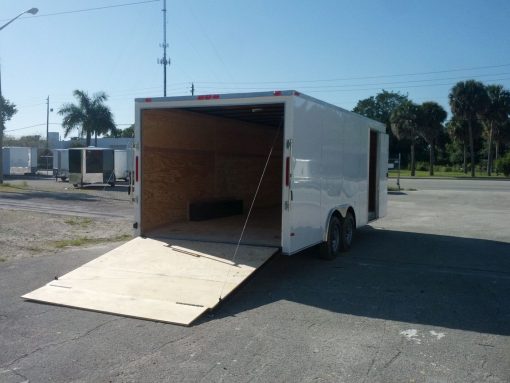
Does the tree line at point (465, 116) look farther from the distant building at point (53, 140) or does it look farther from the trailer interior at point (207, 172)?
the distant building at point (53, 140)

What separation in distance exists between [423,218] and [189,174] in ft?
30.2

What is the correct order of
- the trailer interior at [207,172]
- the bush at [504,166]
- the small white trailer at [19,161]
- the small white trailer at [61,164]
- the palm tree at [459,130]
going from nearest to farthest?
the trailer interior at [207,172] < the small white trailer at [61,164] < the small white trailer at [19,161] < the palm tree at [459,130] < the bush at [504,166]

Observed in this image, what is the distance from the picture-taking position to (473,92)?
57.3 meters

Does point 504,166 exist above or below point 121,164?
above

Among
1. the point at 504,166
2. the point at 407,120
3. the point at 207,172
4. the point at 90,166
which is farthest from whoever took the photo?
the point at 504,166

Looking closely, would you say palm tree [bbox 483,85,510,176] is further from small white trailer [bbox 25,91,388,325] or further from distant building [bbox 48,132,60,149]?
distant building [bbox 48,132,60,149]

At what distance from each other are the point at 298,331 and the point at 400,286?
102 inches

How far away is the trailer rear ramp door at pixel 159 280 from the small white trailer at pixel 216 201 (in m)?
0.02

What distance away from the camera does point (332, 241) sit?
932 centimetres

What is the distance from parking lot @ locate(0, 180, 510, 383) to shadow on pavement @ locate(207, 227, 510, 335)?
23 mm

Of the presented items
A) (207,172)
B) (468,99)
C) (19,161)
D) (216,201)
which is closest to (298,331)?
(216,201)

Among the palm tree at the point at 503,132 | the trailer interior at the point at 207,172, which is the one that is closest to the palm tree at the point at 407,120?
the palm tree at the point at 503,132

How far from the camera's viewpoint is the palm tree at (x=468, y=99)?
57250 millimetres

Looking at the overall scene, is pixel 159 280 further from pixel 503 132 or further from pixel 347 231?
pixel 503 132
